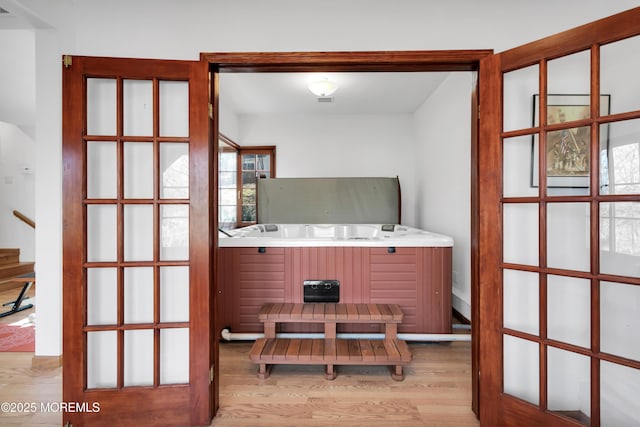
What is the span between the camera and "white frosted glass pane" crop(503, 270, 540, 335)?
1327 millimetres

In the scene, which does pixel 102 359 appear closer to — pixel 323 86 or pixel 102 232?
pixel 102 232

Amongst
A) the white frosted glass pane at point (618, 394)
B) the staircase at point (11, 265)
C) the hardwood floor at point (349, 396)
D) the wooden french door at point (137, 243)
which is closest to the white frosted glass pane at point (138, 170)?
the wooden french door at point (137, 243)

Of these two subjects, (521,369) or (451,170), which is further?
(451,170)

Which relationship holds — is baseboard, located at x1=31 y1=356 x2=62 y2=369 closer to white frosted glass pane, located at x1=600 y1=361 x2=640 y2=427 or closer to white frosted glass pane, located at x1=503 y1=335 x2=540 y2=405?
white frosted glass pane, located at x1=503 y1=335 x2=540 y2=405

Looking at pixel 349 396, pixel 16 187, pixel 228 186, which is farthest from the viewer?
pixel 16 187

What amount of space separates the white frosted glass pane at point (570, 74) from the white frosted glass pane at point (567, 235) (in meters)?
0.47

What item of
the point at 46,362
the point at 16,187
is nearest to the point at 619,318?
the point at 46,362

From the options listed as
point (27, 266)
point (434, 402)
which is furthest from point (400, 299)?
point (27, 266)

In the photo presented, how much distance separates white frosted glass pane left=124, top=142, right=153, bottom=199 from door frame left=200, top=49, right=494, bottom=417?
11.8 inches

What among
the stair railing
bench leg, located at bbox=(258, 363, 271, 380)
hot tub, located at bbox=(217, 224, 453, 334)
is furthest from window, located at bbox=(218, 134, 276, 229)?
the stair railing

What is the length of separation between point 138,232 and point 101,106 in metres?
0.61

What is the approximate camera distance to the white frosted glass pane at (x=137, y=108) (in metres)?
1.39

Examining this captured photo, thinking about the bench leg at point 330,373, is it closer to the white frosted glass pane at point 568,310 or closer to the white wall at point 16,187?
the white frosted glass pane at point 568,310

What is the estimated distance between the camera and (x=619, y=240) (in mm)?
1128
